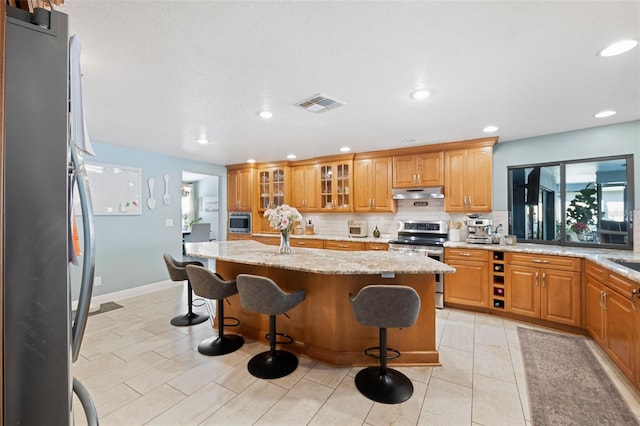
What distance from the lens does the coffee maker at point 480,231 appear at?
392cm

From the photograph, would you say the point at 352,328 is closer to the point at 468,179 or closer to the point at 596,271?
the point at 596,271

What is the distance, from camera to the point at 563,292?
10.3 feet

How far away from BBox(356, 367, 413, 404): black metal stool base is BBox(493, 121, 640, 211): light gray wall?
2.98 metres

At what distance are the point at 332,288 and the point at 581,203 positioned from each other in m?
3.50

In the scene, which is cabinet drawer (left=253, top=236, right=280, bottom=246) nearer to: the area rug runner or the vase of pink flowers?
Result: the vase of pink flowers

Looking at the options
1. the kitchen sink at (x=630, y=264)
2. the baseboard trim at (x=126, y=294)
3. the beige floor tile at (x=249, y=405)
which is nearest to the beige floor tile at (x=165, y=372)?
the beige floor tile at (x=249, y=405)

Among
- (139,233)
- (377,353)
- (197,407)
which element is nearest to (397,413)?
(377,353)

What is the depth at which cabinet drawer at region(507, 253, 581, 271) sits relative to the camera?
3102 millimetres

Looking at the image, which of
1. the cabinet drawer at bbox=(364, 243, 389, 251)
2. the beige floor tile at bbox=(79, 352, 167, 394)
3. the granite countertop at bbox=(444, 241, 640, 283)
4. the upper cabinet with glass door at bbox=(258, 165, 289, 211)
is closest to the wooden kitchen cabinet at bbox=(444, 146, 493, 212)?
the granite countertop at bbox=(444, 241, 640, 283)

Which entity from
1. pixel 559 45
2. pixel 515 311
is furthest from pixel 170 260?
pixel 515 311

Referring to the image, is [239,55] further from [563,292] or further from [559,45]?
[563,292]

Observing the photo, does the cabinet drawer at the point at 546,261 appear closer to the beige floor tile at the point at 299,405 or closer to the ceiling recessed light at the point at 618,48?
the ceiling recessed light at the point at 618,48

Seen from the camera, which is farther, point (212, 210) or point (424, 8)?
point (212, 210)

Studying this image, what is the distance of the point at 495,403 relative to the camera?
197cm
